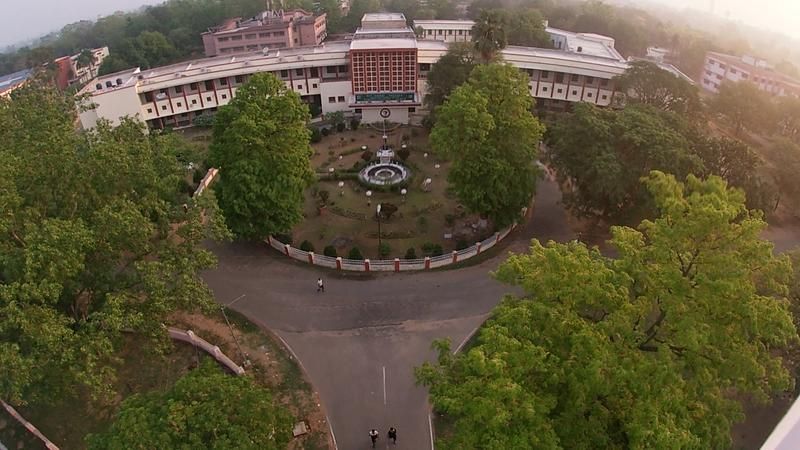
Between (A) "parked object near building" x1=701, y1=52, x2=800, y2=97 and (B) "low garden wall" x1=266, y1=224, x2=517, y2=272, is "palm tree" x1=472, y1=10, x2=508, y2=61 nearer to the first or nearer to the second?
(B) "low garden wall" x1=266, y1=224, x2=517, y2=272

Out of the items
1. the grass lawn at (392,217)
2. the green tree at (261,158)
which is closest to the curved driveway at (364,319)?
the grass lawn at (392,217)

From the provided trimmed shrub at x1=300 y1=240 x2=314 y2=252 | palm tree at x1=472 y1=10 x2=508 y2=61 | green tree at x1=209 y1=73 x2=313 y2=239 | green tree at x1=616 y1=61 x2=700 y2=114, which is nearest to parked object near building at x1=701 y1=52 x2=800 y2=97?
green tree at x1=616 y1=61 x2=700 y2=114

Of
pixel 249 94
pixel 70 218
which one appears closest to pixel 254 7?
pixel 249 94

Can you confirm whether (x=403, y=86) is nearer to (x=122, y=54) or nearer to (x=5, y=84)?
(x=122, y=54)

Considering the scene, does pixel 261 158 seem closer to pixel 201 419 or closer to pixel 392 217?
pixel 392 217

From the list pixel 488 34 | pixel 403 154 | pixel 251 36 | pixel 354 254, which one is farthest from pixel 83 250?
pixel 251 36

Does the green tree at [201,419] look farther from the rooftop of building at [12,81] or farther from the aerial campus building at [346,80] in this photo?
the rooftop of building at [12,81]
